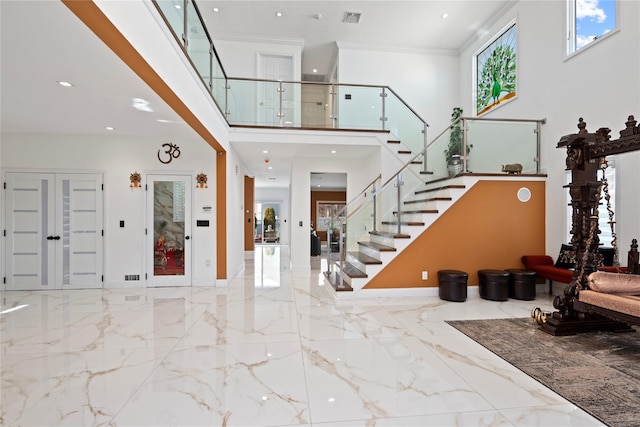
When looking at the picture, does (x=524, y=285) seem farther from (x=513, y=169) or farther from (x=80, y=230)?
(x=80, y=230)

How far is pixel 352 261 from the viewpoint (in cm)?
607

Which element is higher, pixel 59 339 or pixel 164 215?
pixel 164 215

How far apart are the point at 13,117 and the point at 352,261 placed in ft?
19.0

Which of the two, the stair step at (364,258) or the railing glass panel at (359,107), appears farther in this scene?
the railing glass panel at (359,107)

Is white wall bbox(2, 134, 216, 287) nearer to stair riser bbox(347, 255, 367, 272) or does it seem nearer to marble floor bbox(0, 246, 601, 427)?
marble floor bbox(0, 246, 601, 427)

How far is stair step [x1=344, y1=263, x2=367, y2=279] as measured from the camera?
529 centimetres

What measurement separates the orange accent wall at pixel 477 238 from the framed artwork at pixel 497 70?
271 centimetres

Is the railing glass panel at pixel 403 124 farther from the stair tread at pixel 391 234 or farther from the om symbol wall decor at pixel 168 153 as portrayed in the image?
the om symbol wall decor at pixel 168 153

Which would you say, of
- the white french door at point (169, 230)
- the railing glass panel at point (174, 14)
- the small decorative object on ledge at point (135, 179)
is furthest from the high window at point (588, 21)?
the small decorative object on ledge at point (135, 179)

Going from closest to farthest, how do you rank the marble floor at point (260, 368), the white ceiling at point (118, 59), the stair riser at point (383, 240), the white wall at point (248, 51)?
the marble floor at point (260, 368) < the white ceiling at point (118, 59) < the stair riser at point (383, 240) < the white wall at point (248, 51)

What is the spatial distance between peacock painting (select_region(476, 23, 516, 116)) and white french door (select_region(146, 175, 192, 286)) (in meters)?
7.14

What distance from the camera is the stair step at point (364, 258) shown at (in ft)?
17.7

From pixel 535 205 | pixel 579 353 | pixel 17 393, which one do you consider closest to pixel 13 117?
pixel 17 393

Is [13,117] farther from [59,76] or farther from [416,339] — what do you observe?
[416,339]
